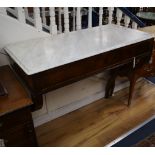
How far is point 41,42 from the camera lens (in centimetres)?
150

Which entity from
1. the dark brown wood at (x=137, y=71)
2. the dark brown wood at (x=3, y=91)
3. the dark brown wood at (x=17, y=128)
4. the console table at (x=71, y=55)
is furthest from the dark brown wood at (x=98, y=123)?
the dark brown wood at (x=3, y=91)

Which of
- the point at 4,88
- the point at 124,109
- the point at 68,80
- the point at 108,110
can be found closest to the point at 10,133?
the point at 4,88

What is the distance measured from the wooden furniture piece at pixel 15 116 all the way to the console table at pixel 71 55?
74 mm

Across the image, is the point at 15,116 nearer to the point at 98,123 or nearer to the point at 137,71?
the point at 98,123

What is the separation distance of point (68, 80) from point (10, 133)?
0.51 metres

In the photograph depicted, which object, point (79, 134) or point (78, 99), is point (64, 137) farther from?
point (78, 99)

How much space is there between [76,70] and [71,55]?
0.11m

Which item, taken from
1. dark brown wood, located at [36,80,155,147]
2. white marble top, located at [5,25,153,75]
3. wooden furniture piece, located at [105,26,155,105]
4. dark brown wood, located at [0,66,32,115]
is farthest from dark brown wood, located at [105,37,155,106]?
dark brown wood, located at [0,66,32,115]

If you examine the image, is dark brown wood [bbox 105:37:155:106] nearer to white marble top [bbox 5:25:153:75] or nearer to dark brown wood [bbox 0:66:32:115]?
white marble top [bbox 5:25:153:75]

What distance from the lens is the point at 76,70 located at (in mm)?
1260

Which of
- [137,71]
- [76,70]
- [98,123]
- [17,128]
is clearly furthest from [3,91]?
[137,71]

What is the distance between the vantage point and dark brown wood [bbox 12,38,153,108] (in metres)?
1.13

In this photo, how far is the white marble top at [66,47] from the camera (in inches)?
46.2

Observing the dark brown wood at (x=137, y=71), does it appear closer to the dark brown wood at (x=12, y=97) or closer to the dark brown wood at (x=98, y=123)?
the dark brown wood at (x=98, y=123)
